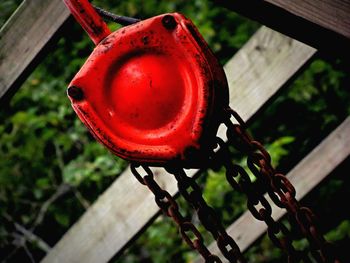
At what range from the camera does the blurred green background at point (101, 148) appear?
2.59m

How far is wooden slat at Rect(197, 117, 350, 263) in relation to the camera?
66.1 inches

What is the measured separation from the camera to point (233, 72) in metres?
1.61

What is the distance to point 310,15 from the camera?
2.82ft

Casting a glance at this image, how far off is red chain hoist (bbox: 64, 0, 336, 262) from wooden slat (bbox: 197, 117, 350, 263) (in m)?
0.96

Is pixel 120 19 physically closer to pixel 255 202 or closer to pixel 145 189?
pixel 255 202

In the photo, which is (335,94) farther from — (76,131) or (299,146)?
(76,131)

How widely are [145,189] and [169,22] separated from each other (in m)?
0.96

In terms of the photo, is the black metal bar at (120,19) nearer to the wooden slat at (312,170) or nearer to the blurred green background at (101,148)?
the wooden slat at (312,170)

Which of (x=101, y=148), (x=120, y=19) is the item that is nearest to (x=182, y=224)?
(x=120, y=19)

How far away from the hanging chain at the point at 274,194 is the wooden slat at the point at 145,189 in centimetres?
69

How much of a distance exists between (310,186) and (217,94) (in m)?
1.10

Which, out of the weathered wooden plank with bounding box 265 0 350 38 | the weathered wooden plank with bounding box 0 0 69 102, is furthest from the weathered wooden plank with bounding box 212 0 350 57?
the weathered wooden plank with bounding box 0 0 69 102

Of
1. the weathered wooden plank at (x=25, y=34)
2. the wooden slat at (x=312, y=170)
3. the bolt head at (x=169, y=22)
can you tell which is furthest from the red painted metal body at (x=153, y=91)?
the wooden slat at (x=312, y=170)

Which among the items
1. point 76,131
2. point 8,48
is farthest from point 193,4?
point 8,48
